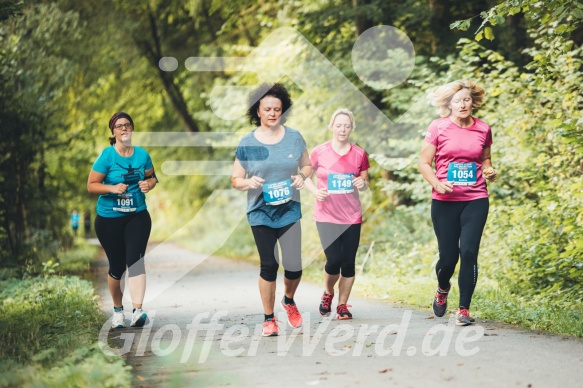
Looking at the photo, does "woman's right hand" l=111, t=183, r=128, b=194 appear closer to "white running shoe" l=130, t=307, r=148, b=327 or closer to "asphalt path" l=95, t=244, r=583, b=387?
"white running shoe" l=130, t=307, r=148, b=327

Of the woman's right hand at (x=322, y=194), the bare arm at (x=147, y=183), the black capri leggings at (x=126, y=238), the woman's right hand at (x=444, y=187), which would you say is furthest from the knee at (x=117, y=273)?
the woman's right hand at (x=444, y=187)

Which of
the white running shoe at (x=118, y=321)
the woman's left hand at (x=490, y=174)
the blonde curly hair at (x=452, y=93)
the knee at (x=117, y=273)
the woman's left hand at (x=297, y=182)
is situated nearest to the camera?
the woman's left hand at (x=490, y=174)

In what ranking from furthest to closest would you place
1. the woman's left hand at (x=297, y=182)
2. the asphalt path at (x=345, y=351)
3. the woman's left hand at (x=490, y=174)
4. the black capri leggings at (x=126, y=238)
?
1. the black capri leggings at (x=126, y=238)
2. the woman's left hand at (x=297, y=182)
3. the woman's left hand at (x=490, y=174)
4. the asphalt path at (x=345, y=351)

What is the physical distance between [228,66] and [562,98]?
1490 cm

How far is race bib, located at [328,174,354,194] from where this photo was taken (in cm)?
858

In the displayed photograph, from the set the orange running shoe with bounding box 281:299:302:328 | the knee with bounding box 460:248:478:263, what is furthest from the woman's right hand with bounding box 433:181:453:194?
the orange running shoe with bounding box 281:299:302:328

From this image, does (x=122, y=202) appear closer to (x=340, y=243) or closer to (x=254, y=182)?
(x=254, y=182)

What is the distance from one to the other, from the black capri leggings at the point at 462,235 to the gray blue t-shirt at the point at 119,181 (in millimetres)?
3011

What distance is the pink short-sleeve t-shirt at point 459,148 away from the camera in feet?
25.0

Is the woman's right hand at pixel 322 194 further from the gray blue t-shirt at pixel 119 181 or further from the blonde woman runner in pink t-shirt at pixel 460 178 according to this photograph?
the gray blue t-shirt at pixel 119 181

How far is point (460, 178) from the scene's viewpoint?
7609mm

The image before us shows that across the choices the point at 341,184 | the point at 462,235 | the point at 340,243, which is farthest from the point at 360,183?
the point at 462,235

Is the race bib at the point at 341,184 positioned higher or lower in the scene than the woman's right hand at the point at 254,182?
lower

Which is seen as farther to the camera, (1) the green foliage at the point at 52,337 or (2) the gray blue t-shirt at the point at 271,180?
(2) the gray blue t-shirt at the point at 271,180
